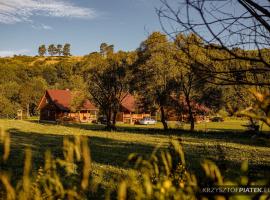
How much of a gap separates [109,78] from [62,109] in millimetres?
29117

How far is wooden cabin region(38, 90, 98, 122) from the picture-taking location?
3147 inches

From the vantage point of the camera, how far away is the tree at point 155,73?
4563cm

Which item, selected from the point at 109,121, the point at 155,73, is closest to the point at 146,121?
the point at 109,121

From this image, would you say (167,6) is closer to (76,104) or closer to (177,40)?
(177,40)

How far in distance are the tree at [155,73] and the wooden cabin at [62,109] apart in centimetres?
3235

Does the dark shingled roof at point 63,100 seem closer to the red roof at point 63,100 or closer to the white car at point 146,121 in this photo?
the red roof at point 63,100

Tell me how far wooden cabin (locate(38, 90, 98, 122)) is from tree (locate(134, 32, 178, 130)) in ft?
106

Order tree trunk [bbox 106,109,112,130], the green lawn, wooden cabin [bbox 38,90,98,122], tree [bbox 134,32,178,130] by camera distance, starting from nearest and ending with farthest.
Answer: the green lawn, tree [bbox 134,32,178,130], tree trunk [bbox 106,109,112,130], wooden cabin [bbox 38,90,98,122]

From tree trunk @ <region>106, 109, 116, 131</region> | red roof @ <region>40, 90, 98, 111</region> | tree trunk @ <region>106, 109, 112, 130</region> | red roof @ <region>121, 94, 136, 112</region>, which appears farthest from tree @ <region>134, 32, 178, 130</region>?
red roof @ <region>40, 90, 98, 111</region>

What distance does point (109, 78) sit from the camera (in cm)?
5312

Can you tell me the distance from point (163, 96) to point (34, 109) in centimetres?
7292

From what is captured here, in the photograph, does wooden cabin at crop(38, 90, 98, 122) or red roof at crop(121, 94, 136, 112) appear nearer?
wooden cabin at crop(38, 90, 98, 122)

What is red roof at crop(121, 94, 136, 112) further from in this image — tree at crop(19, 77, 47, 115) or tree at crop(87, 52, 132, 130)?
Answer: tree at crop(19, 77, 47, 115)

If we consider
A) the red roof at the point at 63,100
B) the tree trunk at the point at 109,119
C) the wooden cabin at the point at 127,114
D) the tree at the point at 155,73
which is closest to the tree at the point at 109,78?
the tree trunk at the point at 109,119
